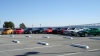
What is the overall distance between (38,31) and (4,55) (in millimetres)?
35469

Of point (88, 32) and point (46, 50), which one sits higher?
point (88, 32)

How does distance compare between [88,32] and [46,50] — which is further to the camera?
[88,32]

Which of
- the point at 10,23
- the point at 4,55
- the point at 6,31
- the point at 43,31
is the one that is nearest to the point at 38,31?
the point at 43,31

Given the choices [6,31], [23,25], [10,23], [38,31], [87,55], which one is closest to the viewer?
[87,55]

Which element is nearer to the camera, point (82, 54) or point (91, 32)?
point (82, 54)

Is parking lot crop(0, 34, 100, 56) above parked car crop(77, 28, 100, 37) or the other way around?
the other way around

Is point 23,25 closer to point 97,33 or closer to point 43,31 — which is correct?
point 43,31

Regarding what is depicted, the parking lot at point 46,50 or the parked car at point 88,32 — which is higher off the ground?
the parked car at point 88,32

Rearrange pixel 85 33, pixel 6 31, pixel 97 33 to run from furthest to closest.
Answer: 1. pixel 6 31
2. pixel 97 33
3. pixel 85 33

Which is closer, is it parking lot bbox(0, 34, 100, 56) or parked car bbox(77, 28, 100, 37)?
parking lot bbox(0, 34, 100, 56)

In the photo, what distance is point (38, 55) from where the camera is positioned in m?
11.5

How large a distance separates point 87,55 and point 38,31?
3612cm

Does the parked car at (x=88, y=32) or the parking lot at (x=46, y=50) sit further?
the parked car at (x=88, y=32)

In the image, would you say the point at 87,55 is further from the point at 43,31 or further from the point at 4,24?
the point at 4,24
